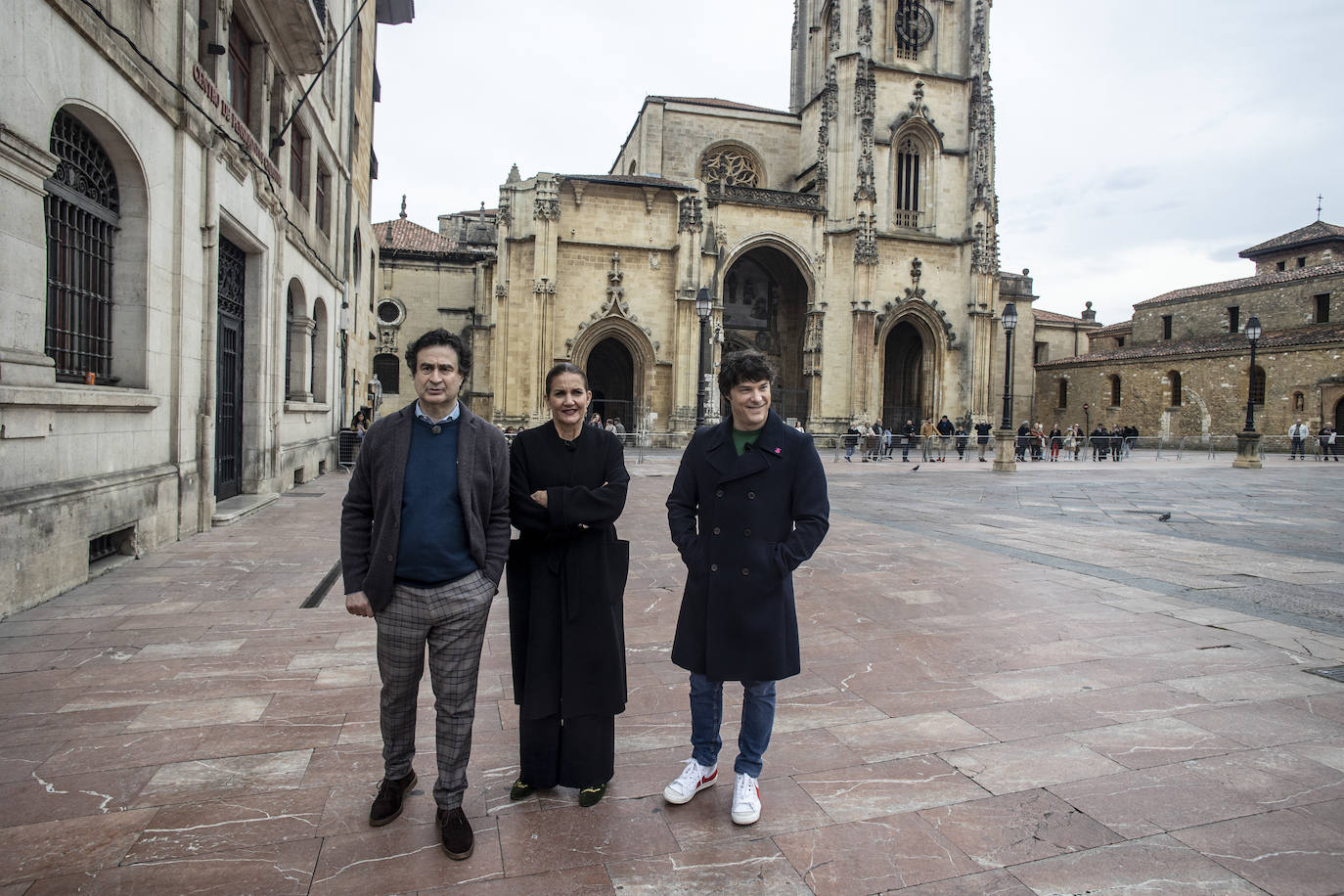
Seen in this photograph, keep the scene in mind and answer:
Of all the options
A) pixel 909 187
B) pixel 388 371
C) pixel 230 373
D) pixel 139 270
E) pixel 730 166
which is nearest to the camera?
pixel 139 270

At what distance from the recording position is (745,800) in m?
2.87

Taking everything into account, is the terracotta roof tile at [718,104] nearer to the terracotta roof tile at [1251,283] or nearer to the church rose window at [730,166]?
the church rose window at [730,166]

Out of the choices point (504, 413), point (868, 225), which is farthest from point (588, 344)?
point (868, 225)

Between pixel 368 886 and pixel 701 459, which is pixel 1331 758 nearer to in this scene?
pixel 701 459

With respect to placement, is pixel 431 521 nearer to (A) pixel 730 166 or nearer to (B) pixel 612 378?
(B) pixel 612 378

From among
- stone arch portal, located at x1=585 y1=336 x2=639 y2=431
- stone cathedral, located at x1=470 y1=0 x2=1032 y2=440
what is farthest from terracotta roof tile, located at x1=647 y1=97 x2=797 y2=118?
stone arch portal, located at x1=585 y1=336 x2=639 y2=431

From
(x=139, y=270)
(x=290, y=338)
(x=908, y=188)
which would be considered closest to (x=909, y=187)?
(x=908, y=188)

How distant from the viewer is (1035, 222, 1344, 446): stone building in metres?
35.7

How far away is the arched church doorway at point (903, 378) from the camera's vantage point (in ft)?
126

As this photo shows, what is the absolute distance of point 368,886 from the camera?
2436 mm

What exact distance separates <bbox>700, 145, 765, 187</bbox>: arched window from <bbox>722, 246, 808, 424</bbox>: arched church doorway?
4.58 meters

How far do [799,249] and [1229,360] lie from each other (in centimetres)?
2238

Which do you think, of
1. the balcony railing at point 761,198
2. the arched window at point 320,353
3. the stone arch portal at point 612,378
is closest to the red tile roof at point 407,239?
the stone arch portal at point 612,378

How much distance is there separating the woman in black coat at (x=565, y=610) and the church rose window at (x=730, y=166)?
125ft
